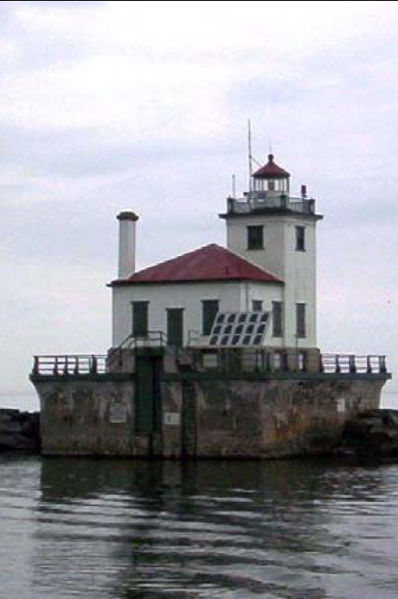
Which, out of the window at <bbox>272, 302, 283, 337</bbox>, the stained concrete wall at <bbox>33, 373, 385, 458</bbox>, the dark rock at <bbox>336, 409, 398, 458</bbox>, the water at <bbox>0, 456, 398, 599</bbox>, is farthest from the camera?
the window at <bbox>272, 302, 283, 337</bbox>

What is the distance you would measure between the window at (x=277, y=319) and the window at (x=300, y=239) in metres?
2.34

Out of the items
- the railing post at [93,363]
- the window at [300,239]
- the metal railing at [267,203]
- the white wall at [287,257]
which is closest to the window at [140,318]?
the railing post at [93,363]

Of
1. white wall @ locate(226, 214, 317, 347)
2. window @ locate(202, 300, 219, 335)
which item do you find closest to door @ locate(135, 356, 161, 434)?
window @ locate(202, 300, 219, 335)

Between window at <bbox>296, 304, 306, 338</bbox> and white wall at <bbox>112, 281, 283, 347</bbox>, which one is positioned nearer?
white wall at <bbox>112, 281, 283, 347</bbox>

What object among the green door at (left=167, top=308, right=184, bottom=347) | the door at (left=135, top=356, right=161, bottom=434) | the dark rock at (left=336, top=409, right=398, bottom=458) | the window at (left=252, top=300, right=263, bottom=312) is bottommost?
the dark rock at (left=336, top=409, right=398, bottom=458)

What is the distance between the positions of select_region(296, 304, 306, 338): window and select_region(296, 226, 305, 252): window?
191 cm

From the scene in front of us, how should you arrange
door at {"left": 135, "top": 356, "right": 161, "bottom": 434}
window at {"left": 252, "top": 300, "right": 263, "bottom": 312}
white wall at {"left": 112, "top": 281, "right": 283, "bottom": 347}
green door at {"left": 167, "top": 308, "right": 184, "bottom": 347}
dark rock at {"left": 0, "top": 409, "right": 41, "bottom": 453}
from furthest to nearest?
dark rock at {"left": 0, "top": 409, "right": 41, "bottom": 453}
green door at {"left": 167, "top": 308, "right": 184, "bottom": 347}
window at {"left": 252, "top": 300, "right": 263, "bottom": 312}
white wall at {"left": 112, "top": 281, "right": 283, "bottom": 347}
door at {"left": 135, "top": 356, "right": 161, "bottom": 434}

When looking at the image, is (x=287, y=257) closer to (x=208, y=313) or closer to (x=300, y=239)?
(x=300, y=239)

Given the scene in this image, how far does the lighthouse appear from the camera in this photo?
51.0 m

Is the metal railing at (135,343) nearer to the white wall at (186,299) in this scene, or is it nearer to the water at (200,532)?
the white wall at (186,299)

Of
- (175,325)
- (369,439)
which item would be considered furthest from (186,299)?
(369,439)

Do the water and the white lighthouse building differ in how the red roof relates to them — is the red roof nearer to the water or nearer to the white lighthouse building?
the white lighthouse building

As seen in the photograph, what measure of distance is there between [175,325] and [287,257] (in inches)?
179

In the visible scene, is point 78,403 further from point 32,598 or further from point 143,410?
point 32,598
